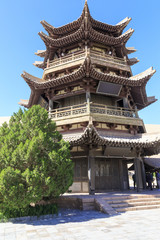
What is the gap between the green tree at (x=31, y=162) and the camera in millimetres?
6410

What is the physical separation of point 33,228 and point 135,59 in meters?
19.0

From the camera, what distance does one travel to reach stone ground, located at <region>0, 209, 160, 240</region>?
15.7 ft

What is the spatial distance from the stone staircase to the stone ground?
1646 millimetres

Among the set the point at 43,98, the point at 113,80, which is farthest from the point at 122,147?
the point at 43,98

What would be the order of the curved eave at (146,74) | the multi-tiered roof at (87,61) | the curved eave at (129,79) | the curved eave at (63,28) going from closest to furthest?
the curved eave at (129,79) < the multi-tiered roof at (87,61) < the curved eave at (146,74) < the curved eave at (63,28)

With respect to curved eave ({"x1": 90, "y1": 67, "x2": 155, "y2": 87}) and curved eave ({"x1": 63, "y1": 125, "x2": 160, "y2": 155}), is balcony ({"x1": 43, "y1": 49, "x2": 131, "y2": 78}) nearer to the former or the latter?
curved eave ({"x1": 90, "y1": 67, "x2": 155, "y2": 87})

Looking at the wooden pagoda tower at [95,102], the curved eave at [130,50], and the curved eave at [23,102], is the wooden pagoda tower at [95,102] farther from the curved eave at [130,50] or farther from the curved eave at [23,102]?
the curved eave at [130,50]

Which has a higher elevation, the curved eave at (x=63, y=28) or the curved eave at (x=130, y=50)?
the curved eave at (x=63, y=28)

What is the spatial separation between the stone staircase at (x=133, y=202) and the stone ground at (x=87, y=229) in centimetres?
165

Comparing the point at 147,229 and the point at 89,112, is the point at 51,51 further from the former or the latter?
the point at 147,229

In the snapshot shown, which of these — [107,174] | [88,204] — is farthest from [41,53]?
[88,204]

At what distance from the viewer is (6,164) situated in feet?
22.7

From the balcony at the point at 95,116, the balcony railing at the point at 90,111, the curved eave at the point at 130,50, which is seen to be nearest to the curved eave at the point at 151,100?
the balcony railing at the point at 90,111

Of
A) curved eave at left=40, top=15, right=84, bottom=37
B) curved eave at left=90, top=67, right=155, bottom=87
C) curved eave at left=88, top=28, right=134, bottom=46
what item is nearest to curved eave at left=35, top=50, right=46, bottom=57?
curved eave at left=40, top=15, right=84, bottom=37
